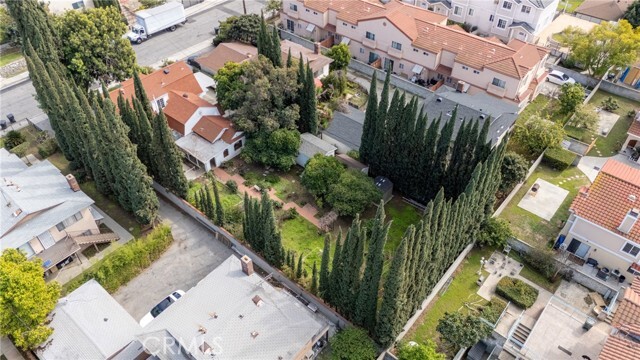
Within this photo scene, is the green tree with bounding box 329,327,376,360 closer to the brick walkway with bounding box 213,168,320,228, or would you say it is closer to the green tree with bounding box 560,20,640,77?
the brick walkway with bounding box 213,168,320,228

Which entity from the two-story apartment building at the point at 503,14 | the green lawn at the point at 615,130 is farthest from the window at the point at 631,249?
the two-story apartment building at the point at 503,14

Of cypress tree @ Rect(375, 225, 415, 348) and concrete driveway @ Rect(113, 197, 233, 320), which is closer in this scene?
cypress tree @ Rect(375, 225, 415, 348)

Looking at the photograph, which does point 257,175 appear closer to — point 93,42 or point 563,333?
point 93,42

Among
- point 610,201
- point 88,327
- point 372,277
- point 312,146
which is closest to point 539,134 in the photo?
point 610,201

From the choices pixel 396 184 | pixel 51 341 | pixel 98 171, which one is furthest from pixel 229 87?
pixel 51 341

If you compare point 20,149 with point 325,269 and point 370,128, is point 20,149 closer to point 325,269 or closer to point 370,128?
point 370,128

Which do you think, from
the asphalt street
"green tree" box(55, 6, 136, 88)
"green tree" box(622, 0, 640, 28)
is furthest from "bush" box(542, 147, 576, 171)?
the asphalt street
